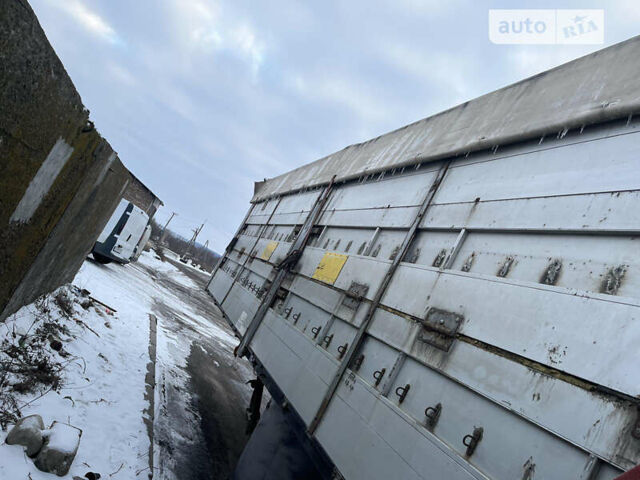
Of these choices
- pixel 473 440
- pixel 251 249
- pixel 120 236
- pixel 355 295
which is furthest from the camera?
pixel 120 236

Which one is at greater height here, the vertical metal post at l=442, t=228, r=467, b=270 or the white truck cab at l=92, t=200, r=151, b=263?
the vertical metal post at l=442, t=228, r=467, b=270

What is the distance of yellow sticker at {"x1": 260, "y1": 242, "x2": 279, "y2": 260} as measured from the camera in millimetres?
6300

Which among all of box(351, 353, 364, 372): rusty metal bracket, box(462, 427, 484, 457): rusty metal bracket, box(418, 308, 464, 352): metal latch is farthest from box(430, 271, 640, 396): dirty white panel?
box(351, 353, 364, 372): rusty metal bracket

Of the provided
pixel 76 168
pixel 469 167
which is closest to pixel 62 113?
pixel 76 168

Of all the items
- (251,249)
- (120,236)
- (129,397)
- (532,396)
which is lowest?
(129,397)

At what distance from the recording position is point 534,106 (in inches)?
106

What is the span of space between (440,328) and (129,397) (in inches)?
169

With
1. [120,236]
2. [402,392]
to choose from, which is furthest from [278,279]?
[120,236]

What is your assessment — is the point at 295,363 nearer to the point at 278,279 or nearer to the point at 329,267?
the point at 329,267

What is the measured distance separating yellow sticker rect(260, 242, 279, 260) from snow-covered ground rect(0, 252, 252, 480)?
8.64 ft

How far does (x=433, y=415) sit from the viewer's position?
2152mm

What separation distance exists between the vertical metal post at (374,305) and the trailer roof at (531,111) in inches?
15.2

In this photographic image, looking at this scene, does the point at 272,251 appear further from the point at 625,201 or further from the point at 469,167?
the point at 625,201

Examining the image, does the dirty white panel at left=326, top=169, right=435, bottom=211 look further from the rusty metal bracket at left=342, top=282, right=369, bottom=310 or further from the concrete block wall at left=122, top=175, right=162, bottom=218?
the concrete block wall at left=122, top=175, right=162, bottom=218
